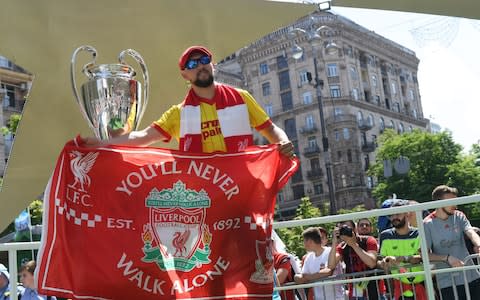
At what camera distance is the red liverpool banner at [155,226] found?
3277 mm

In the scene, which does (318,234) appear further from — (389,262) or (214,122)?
(214,122)

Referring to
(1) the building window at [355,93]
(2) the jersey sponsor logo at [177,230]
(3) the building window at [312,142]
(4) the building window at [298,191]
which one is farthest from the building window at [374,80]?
(2) the jersey sponsor logo at [177,230]

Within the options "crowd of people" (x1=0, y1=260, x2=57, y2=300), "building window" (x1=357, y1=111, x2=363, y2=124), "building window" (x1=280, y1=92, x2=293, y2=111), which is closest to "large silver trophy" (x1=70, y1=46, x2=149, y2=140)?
"crowd of people" (x1=0, y1=260, x2=57, y2=300)

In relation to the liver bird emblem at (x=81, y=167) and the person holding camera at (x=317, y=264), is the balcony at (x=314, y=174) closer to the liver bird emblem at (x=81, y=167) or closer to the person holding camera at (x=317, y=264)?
the person holding camera at (x=317, y=264)

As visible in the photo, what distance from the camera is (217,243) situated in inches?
136

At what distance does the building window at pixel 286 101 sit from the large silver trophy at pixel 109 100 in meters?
59.0

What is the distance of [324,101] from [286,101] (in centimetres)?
374

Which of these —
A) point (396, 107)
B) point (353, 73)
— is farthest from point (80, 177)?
point (396, 107)

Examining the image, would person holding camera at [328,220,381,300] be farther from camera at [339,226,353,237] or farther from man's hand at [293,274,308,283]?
man's hand at [293,274,308,283]

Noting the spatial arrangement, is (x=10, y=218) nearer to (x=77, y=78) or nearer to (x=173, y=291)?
(x=77, y=78)

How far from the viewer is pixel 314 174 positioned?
60.2 metres

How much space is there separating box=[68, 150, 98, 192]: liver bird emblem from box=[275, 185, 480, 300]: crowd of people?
232 cm

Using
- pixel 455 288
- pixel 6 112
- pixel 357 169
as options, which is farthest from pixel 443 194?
pixel 357 169

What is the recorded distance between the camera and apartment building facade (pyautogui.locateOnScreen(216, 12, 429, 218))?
5950 cm
